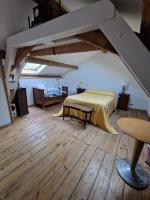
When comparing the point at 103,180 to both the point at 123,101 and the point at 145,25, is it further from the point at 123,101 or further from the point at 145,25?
the point at 123,101

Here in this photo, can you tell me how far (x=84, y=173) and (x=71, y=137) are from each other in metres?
0.97

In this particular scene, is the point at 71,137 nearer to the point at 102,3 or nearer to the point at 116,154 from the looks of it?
the point at 116,154

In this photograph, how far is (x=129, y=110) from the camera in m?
4.80

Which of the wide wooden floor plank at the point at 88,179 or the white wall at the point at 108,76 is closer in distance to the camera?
the wide wooden floor plank at the point at 88,179

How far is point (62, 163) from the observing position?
191cm

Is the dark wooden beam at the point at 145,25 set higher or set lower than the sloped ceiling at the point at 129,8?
lower

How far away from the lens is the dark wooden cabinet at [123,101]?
4.73 metres

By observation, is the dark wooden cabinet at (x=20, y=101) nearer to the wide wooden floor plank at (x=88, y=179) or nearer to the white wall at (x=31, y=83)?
the white wall at (x=31, y=83)

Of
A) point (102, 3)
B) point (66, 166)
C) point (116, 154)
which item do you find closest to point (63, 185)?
point (66, 166)

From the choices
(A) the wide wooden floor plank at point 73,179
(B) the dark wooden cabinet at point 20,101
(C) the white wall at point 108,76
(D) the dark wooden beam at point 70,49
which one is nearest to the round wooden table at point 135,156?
(A) the wide wooden floor plank at point 73,179

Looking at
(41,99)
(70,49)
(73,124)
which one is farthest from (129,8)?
(41,99)

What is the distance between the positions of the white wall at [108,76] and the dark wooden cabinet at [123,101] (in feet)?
1.05

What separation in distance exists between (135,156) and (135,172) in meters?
0.32

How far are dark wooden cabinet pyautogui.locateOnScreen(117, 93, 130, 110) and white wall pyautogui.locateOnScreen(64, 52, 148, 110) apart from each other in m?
0.32
